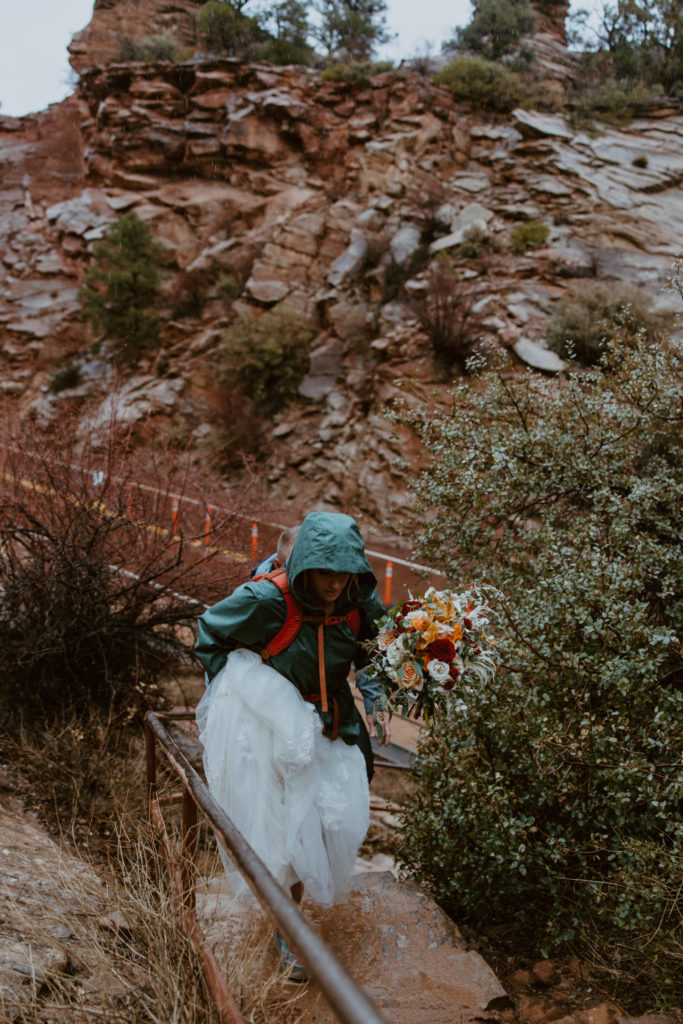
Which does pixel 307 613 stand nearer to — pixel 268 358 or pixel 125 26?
pixel 268 358

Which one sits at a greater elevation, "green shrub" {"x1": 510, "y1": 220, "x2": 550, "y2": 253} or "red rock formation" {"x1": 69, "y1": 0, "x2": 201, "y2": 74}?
"red rock formation" {"x1": 69, "y1": 0, "x2": 201, "y2": 74}

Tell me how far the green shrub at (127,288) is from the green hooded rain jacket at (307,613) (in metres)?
18.3

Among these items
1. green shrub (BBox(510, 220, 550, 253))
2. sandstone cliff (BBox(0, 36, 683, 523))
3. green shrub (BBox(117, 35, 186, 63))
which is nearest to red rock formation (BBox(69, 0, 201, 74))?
green shrub (BBox(117, 35, 186, 63))

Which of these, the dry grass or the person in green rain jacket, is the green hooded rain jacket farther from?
the dry grass

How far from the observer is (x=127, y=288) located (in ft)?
66.2

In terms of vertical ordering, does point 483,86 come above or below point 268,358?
above

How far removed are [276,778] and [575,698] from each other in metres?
1.45

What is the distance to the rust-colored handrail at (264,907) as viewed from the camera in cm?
101

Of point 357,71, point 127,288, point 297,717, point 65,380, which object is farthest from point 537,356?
point 357,71

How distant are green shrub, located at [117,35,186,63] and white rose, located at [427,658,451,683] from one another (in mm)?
28990

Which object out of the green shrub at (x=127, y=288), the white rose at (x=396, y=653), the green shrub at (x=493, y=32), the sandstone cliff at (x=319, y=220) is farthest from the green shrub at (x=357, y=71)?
the white rose at (x=396, y=653)

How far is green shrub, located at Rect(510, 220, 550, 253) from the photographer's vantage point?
52.4ft

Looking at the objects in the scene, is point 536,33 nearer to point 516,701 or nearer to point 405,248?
point 405,248

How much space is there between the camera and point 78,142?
25.3 meters
